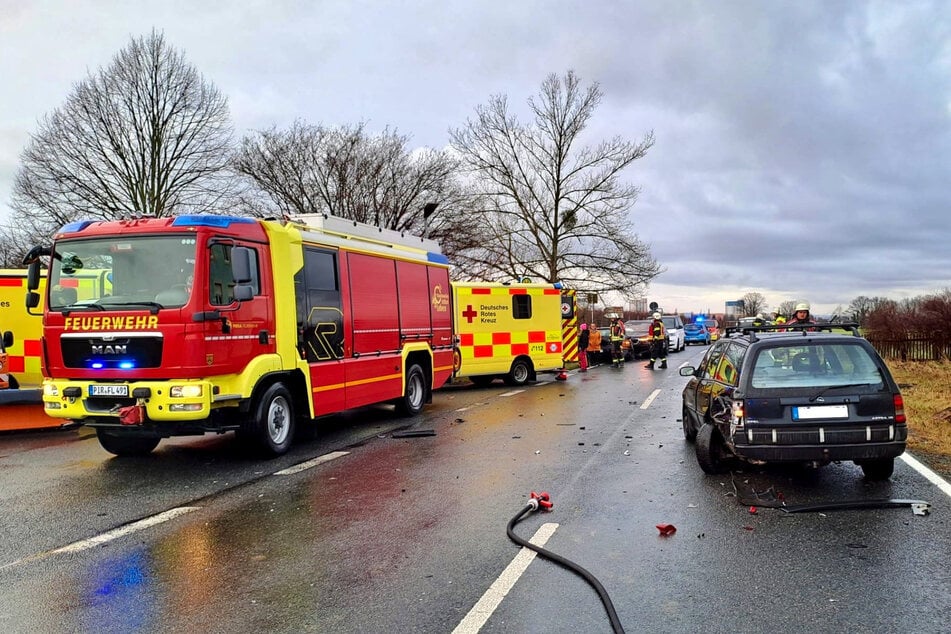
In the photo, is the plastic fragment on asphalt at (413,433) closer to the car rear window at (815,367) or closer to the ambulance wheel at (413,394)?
the ambulance wheel at (413,394)

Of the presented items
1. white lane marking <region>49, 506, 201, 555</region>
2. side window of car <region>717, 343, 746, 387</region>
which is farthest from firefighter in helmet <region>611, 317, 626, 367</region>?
white lane marking <region>49, 506, 201, 555</region>

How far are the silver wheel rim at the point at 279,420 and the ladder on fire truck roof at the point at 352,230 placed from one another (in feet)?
7.60

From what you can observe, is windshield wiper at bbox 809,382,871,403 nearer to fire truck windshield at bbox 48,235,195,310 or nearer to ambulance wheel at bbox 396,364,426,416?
fire truck windshield at bbox 48,235,195,310

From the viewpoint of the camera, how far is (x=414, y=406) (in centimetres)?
1224

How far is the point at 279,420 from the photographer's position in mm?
8555

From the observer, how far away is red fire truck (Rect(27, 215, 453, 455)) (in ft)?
23.8

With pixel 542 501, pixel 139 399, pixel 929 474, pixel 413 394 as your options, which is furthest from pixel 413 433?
pixel 929 474

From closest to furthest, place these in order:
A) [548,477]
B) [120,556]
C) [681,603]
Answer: [681,603] < [120,556] < [548,477]

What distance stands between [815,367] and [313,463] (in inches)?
214

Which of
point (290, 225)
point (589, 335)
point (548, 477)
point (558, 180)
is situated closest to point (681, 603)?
point (548, 477)

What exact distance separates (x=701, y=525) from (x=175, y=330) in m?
5.41

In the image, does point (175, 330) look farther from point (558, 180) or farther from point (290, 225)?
point (558, 180)

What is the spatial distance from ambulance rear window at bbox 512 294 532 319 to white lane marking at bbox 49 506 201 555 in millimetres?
12776

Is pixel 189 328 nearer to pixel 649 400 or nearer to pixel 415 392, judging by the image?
pixel 415 392
